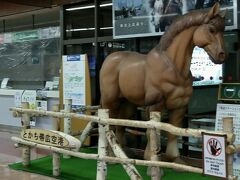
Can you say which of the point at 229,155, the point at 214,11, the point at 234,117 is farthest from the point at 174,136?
the point at 229,155

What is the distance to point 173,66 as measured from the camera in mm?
4609

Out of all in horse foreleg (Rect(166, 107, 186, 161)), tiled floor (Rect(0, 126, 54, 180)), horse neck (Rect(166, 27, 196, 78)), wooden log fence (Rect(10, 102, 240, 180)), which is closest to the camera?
wooden log fence (Rect(10, 102, 240, 180))

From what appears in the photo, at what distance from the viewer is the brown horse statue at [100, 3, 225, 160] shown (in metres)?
4.32

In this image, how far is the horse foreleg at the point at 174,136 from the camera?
15.6 feet

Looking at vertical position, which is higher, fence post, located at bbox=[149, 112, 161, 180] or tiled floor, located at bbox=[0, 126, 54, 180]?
fence post, located at bbox=[149, 112, 161, 180]

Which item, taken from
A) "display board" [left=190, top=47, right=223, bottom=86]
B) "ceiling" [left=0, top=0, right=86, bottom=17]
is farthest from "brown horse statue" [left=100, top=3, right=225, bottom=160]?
"ceiling" [left=0, top=0, right=86, bottom=17]

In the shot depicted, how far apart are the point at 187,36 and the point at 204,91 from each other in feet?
4.29

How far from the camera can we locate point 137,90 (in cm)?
489

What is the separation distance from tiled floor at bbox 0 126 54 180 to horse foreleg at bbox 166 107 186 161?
1.61m

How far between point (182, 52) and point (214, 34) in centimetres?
46

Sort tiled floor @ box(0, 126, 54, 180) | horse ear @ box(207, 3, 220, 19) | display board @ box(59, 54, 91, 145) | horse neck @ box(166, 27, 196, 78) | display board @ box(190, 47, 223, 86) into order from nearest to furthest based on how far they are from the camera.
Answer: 1. horse ear @ box(207, 3, 220, 19)
2. horse neck @ box(166, 27, 196, 78)
3. tiled floor @ box(0, 126, 54, 180)
4. display board @ box(190, 47, 223, 86)
5. display board @ box(59, 54, 91, 145)

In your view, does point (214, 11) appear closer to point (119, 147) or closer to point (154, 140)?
point (154, 140)

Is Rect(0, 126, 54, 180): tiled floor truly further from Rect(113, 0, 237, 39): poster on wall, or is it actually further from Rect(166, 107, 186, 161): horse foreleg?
Rect(113, 0, 237, 39): poster on wall

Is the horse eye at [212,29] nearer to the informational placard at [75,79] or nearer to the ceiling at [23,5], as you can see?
the informational placard at [75,79]
